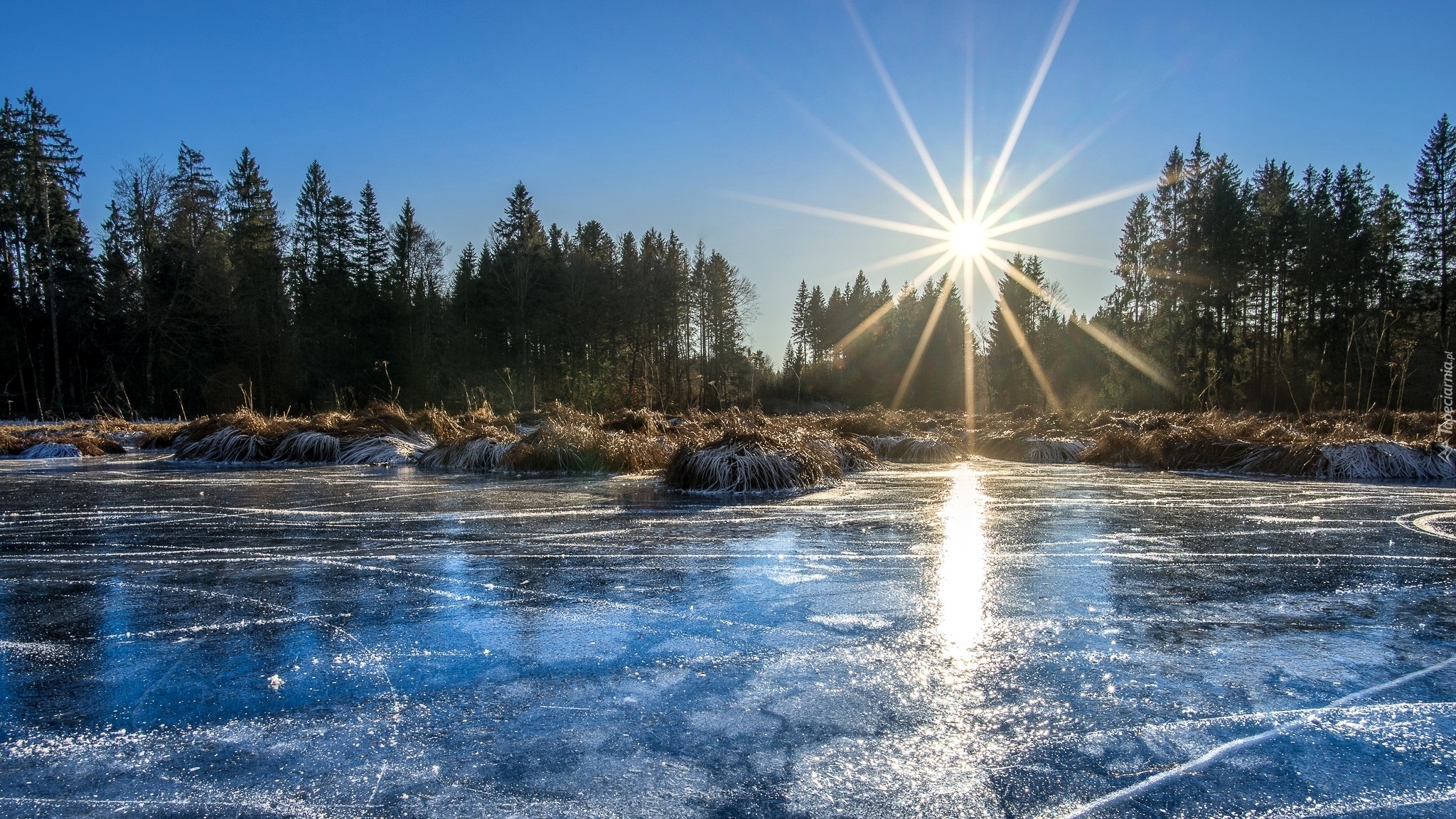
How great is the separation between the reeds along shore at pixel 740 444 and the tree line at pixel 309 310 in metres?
8.47

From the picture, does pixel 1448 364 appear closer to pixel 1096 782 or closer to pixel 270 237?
pixel 1096 782

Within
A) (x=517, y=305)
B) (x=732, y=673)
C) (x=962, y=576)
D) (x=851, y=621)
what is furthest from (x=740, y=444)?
(x=517, y=305)

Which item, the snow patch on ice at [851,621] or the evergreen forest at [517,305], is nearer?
the snow patch on ice at [851,621]

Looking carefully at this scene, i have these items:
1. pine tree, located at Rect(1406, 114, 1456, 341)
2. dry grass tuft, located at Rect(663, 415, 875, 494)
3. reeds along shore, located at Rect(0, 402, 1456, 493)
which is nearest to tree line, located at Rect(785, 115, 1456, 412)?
pine tree, located at Rect(1406, 114, 1456, 341)

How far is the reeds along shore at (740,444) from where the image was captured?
26.9ft

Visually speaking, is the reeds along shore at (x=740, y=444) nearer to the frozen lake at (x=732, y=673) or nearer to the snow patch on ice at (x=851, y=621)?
the frozen lake at (x=732, y=673)

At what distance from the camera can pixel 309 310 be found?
3281 centimetres

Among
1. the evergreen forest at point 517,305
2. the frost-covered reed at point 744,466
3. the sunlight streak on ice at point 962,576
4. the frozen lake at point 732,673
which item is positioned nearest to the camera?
the frozen lake at point 732,673

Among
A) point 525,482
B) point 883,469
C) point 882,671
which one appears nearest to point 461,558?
point 882,671

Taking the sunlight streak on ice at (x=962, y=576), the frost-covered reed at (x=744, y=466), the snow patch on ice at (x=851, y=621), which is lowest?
the snow patch on ice at (x=851, y=621)

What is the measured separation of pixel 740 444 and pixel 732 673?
560 centimetres

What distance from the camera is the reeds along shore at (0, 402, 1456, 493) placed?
26.9ft

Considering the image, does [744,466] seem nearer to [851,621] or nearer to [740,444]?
[740,444]

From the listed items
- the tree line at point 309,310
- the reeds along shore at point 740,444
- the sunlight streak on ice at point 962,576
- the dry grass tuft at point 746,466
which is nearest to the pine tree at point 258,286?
the tree line at point 309,310
